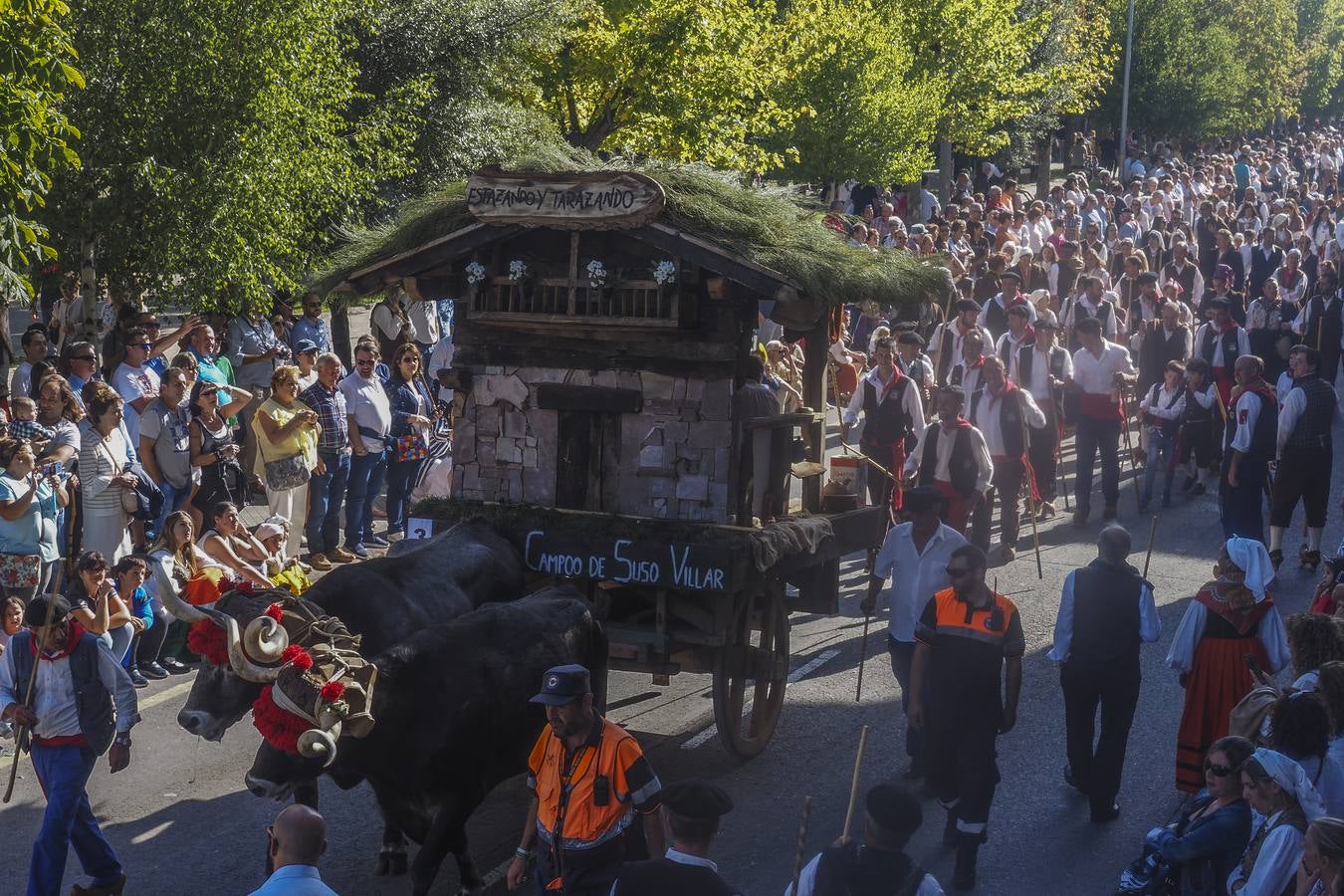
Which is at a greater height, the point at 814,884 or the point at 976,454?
the point at 976,454

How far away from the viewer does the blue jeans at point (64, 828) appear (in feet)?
26.9

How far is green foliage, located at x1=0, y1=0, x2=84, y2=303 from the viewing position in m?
12.0

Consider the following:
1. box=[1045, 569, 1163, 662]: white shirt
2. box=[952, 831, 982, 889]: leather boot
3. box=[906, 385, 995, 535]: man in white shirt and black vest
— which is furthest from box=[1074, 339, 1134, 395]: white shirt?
box=[952, 831, 982, 889]: leather boot

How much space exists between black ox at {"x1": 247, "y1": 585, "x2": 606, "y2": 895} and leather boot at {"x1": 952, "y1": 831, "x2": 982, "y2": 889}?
228cm

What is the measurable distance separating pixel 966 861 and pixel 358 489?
8.07m

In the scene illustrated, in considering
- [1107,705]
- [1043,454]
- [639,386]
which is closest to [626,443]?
[639,386]

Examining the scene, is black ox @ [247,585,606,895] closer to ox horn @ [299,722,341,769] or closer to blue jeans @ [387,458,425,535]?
ox horn @ [299,722,341,769]

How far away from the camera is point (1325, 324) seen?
849 inches

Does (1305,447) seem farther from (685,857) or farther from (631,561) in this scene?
(685,857)

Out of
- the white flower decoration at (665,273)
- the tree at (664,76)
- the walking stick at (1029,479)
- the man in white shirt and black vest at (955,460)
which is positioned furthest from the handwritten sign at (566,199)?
the tree at (664,76)

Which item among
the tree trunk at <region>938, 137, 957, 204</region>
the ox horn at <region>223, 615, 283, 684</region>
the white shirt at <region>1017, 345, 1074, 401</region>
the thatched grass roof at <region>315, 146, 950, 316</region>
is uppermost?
the tree trunk at <region>938, 137, 957, 204</region>

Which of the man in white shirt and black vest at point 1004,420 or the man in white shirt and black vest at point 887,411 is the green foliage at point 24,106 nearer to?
the man in white shirt and black vest at point 887,411

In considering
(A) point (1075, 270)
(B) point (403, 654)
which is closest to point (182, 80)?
(B) point (403, 654)

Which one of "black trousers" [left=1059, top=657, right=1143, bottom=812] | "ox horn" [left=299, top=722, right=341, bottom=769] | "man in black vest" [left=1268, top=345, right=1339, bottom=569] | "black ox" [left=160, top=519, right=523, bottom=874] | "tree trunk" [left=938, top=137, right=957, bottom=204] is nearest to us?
"ox horn" [left=299, top=722, right=341, bottom=769]
